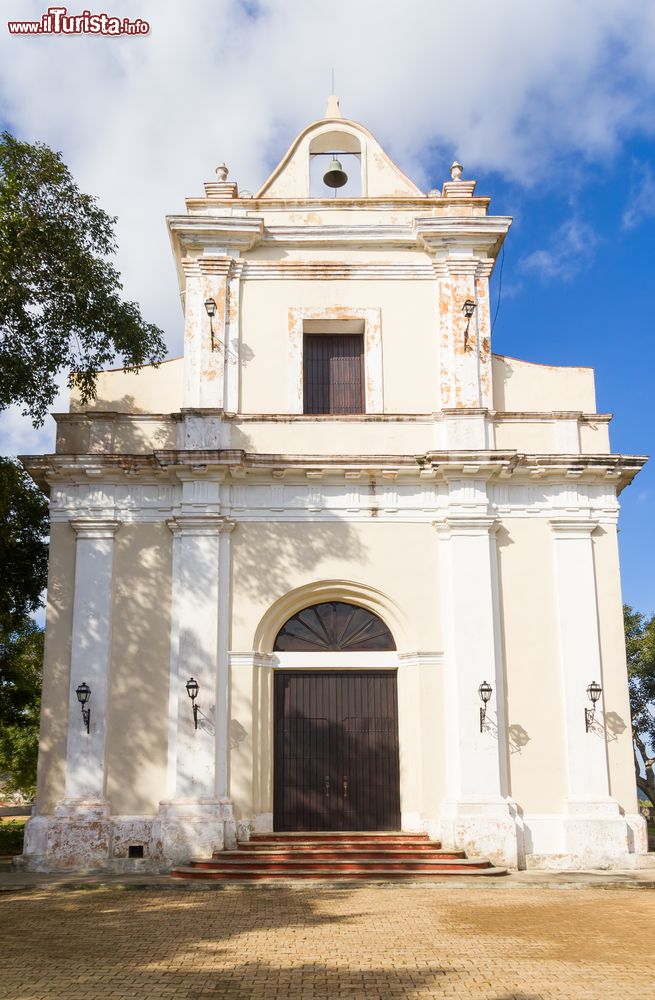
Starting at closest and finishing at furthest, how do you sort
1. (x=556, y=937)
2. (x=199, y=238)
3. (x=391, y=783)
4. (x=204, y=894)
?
(x=556, y=937), (x=204, y=894), (x=391, y=783), (x=199, y=238)

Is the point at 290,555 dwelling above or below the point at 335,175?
below

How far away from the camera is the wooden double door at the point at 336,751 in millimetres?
Result: 15156

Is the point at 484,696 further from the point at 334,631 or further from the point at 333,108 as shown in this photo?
the point at 333,108

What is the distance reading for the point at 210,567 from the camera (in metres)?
15.5

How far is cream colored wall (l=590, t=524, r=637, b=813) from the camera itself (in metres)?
15.0

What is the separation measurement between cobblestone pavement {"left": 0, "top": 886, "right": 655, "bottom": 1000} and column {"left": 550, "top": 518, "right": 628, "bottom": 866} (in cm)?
178

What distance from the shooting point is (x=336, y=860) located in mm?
13703

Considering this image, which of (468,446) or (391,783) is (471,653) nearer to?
(391,783)

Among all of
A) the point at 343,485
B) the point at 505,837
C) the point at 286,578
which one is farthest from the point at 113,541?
the point at 505,837

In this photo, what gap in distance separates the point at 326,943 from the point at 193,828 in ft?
18.4

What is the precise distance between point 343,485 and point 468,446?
225cm

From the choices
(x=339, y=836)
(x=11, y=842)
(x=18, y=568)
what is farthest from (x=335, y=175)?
(x=11, y=842)

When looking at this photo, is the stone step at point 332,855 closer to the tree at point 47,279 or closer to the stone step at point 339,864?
the stone step at point 339,864

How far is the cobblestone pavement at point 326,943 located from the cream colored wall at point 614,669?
2.47m
